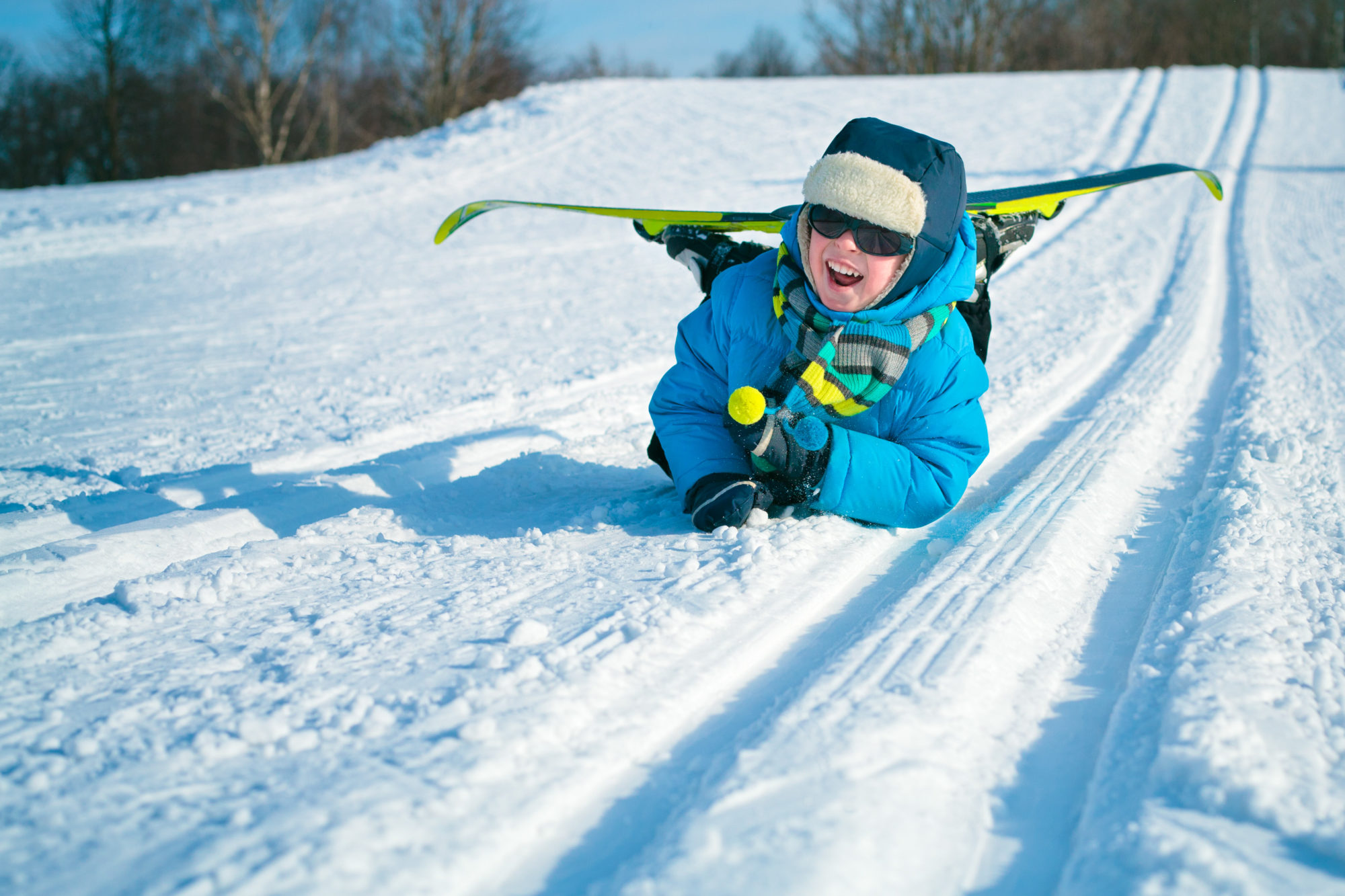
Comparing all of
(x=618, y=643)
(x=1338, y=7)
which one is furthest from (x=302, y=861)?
(x=1338, y=7)

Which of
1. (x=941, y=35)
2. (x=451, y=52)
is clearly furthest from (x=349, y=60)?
(x=941, y=35)

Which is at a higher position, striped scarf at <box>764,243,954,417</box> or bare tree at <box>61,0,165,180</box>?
bare tree at <box>61,0,165,180</box>

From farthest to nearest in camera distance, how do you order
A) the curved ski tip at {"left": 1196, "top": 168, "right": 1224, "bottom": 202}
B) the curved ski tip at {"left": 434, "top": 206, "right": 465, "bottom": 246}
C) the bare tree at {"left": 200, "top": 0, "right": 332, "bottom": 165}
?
the bare tree at {"left": 200, "top": 0, "right": 332, "bottom": 165}
the curved ski tip at {"left": 1196, "top": 168, "right": 1224, "bottom": 202}
the curved ski tip at {"left": 434, "top": 206, "right": 465, "bottom": 246}

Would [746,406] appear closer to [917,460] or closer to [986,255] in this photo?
[917,460]

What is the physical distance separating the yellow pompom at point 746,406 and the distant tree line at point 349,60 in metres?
18.8

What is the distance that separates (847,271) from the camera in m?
1.88

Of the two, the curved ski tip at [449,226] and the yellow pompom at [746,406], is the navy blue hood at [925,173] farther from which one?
the curved ski tip at [449,226]

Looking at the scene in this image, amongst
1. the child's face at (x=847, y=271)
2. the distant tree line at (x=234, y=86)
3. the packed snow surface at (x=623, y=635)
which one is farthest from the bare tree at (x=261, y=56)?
the child's face at (x=847, y=271)

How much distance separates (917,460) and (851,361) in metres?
0.29

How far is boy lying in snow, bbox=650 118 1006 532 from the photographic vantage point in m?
1.84

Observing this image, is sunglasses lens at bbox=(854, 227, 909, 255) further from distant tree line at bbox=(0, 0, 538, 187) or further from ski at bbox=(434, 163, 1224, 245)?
distant tree line at bbox=(0, 0, 538, 187)

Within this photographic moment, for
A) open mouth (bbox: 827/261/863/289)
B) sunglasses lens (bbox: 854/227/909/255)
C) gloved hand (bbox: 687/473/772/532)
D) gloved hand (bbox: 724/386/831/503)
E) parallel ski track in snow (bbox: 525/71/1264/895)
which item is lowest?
parallel ski track in snow (bbox: 525/71/1264/895)

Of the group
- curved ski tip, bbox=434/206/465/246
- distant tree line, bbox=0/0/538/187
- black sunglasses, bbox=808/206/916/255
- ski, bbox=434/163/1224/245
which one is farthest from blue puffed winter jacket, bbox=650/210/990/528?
distant tree line, bbox=0/0/538/187

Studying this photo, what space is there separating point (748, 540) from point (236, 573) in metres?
1.15
